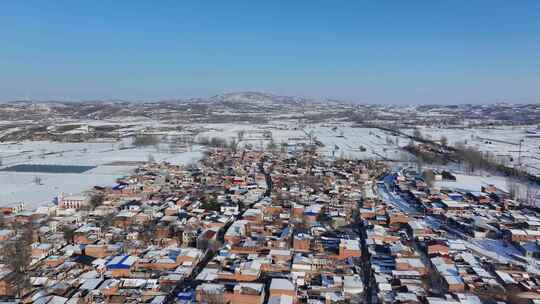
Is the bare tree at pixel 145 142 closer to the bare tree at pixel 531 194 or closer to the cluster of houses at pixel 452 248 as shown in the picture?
the cluster of houses at pixel 452 248

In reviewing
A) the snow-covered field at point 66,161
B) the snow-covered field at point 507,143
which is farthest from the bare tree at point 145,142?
the snow-covered field at point 507,143

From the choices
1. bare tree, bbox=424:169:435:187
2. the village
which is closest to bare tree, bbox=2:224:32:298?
the village

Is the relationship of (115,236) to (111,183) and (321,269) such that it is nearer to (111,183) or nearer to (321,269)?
(321,269)

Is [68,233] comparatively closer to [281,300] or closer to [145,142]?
[281,300]

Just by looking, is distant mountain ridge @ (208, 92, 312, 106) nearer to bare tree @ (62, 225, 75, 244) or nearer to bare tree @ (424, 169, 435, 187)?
bare tree @ (424, 169, 435, 187)

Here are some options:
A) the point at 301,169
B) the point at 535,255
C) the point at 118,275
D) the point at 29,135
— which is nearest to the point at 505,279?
the point at 535,255

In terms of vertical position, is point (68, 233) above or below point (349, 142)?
below

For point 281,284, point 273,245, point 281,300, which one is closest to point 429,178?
point 273,245
